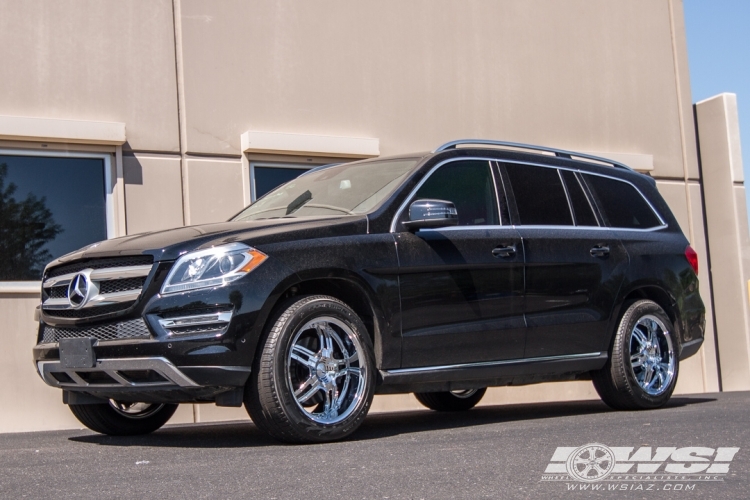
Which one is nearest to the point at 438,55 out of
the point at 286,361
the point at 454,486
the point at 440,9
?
the point at 440,9

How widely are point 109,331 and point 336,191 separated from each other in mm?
1852

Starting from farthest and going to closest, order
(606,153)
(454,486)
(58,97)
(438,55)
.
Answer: (606,153)
(438,55)
(58,97)
(454,486)

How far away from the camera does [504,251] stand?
679 cm

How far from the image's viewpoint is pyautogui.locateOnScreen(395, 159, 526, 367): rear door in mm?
6227

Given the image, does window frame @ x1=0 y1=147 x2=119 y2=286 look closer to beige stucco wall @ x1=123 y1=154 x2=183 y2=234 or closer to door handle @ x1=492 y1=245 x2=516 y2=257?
beige stucco wall @ x1=123 y1=154 x2=183 y2=234

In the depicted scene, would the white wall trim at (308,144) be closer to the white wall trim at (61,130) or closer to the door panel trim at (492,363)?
the white wall trim at (61,130)

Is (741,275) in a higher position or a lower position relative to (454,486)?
higher

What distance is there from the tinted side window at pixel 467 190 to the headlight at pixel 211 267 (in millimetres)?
1510

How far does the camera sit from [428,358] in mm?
6242

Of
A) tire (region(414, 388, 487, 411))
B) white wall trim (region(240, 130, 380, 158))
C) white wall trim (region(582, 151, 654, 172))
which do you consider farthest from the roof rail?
white wall trim (region(582, 151, 654, 172))

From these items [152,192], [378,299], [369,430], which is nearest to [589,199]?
[378,299]

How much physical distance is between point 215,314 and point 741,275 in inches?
386

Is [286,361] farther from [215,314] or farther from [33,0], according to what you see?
[33,0]

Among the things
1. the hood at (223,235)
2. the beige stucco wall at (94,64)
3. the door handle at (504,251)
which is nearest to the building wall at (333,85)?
the beige stucco wall at (94,64)
